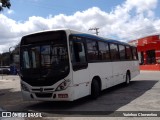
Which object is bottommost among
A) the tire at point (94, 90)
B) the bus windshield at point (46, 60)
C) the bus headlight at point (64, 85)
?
the tire at point (94, 90)

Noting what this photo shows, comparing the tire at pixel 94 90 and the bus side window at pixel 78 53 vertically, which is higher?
the bus side window at pixel 78 53

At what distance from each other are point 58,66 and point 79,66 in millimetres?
1004

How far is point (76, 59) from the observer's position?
1230cm

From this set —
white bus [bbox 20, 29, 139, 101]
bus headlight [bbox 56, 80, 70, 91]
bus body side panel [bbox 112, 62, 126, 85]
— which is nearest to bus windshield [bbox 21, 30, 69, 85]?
white bus [bbox 20, 29, 139, 101]

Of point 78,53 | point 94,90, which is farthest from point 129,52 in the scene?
point 78,53

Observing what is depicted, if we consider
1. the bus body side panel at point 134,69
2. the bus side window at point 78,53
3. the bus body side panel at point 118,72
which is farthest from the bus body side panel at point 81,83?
the bus body side panel at point 134,69

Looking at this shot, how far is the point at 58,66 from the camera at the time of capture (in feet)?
38.8

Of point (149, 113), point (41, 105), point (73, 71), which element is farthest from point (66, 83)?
point (149, 113)

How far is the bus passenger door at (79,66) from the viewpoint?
A: 1210 cm

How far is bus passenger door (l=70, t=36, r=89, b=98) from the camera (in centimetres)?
1210

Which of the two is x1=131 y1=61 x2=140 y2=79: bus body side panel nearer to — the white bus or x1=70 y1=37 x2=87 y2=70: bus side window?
the white bus

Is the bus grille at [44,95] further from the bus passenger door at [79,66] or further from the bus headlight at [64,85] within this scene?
the bus passenger door at [79,66]

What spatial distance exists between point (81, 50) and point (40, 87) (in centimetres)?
219

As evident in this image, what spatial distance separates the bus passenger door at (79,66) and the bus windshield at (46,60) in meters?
0.37
